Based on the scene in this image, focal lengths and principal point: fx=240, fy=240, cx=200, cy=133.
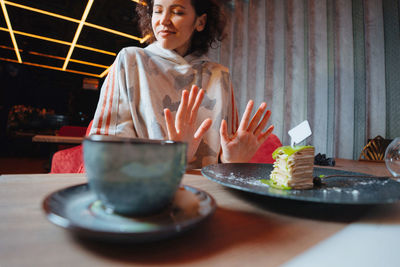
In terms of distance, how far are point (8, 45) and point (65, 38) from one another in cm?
231

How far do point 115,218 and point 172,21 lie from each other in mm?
1163

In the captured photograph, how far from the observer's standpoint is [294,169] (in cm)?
50

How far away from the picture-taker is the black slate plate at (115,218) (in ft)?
0.68

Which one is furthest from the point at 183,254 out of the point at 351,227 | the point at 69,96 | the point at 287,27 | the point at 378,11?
the point at 69,96

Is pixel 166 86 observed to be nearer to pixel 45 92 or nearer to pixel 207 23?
pixel 207 23

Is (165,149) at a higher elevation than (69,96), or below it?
below

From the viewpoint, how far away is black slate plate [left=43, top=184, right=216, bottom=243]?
21cm

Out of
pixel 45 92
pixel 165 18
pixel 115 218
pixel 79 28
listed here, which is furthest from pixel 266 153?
pixel 45 92

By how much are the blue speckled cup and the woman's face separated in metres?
1.11

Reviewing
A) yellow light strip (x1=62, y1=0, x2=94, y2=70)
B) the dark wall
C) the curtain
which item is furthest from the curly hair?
the dark wall

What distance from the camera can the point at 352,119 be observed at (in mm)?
2650

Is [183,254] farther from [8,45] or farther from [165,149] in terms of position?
[8,45]

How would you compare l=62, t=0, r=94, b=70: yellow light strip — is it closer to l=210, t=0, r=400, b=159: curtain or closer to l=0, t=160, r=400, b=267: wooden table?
l=210, t=0, r=400, b=159: curtain

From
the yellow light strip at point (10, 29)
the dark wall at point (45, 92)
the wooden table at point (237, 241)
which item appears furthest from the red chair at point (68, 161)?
the dark wall at point (45, 92)
